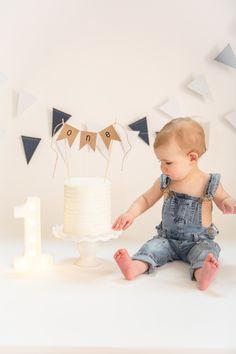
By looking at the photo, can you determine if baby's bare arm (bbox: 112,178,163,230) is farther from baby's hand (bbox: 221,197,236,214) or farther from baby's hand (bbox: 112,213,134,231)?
baby's hand (bbox: 221,197,236,214)

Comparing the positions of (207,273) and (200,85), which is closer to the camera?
(207,273)

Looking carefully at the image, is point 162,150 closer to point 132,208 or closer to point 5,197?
point 132,208

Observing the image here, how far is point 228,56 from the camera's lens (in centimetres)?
171

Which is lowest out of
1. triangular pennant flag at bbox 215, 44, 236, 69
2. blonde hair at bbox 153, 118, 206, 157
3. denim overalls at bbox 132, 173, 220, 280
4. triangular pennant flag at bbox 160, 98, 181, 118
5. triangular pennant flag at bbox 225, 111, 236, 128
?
denim overalls at bbox 132, 173, 220, 280

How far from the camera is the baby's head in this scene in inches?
53.7

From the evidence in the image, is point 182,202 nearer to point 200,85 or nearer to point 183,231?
point 183,231

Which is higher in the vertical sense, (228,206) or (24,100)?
(24,100)

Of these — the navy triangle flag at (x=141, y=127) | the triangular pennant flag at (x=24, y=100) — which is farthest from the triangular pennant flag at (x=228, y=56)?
the triangular pennant flag at (x=24, y=100)

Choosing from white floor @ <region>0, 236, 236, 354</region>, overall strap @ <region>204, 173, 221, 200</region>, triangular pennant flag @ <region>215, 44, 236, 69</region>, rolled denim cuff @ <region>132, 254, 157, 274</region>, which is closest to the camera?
white floor @ <region>0, 236, 236, 354</region>

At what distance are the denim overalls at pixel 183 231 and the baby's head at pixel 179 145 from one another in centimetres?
10

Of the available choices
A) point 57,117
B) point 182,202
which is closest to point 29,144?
point 57,117

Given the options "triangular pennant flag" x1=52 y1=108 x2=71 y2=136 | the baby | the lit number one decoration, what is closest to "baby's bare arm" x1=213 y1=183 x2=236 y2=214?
the baby

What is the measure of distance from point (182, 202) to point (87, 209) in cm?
28

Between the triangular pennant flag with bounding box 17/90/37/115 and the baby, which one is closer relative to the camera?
the baby
